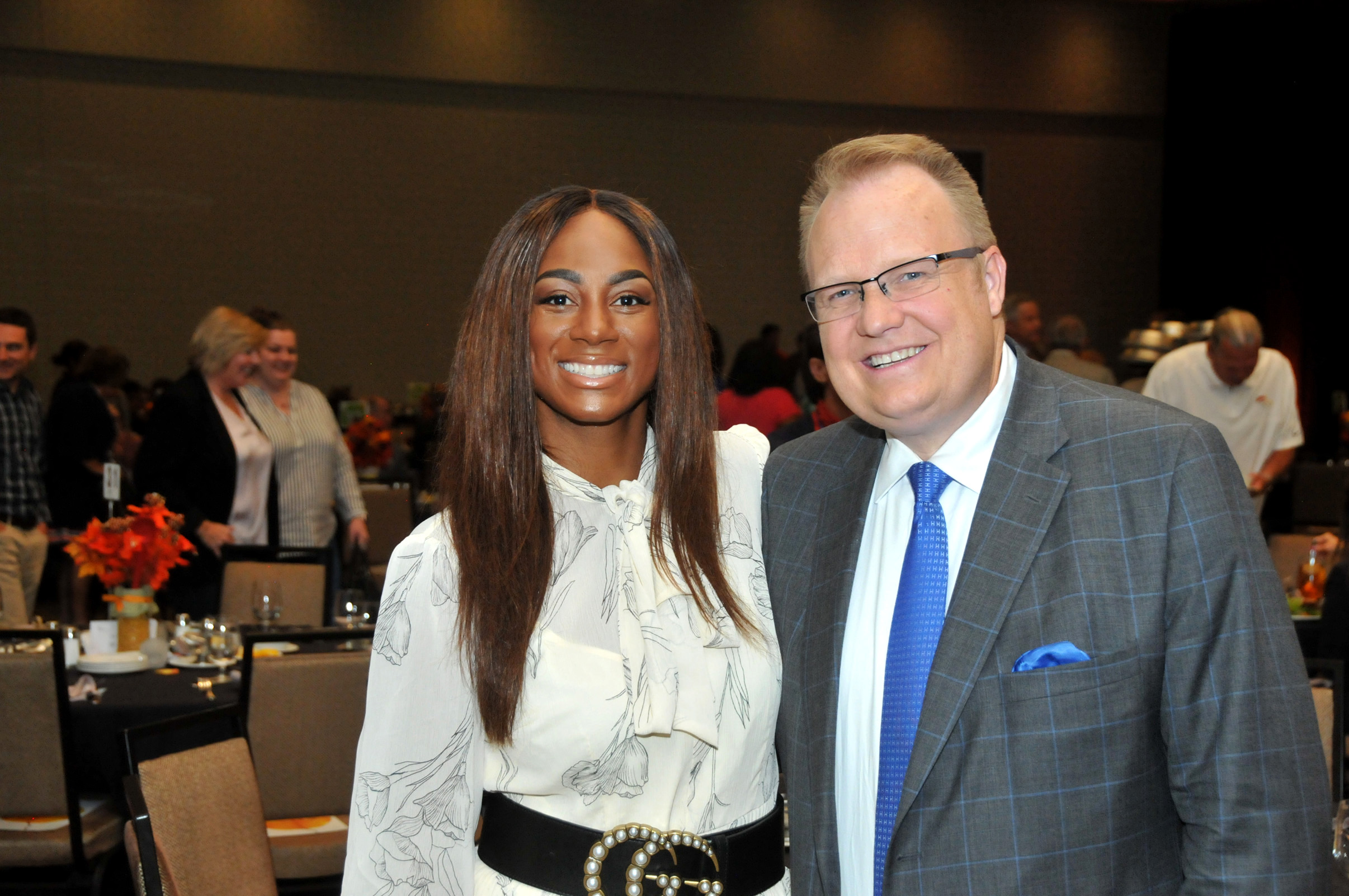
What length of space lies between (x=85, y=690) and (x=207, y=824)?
1.58 metres

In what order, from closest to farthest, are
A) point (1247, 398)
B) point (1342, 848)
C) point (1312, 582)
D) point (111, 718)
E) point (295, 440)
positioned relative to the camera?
point (1342, 848)
point (111, 718)
point (1312, 582)
point (295, 440)
point (1247, 398)

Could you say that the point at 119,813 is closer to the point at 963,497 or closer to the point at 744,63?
the point at 963,497

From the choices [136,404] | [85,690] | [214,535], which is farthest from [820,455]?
[136,404]

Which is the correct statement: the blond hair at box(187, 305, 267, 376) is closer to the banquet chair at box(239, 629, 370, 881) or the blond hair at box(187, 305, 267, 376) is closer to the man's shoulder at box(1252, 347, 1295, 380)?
the banquet chair at box(239, 629, 370, 881)

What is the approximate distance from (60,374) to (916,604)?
10.9 metres

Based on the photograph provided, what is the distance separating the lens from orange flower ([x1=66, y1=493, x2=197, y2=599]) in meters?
4.25

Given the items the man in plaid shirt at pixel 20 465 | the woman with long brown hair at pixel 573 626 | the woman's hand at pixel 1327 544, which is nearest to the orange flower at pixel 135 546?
the man in plaid shirt at pixel 20 465

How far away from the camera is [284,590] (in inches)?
205

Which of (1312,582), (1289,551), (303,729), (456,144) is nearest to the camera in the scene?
(303,729)

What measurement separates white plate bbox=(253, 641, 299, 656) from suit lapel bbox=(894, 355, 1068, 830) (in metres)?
3.22

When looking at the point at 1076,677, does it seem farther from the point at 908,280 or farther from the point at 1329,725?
the point at 1329,725

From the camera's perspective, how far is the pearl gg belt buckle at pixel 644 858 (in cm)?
172

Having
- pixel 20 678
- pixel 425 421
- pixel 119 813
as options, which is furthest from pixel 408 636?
pixel 425 421

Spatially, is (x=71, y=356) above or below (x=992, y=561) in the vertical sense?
above
